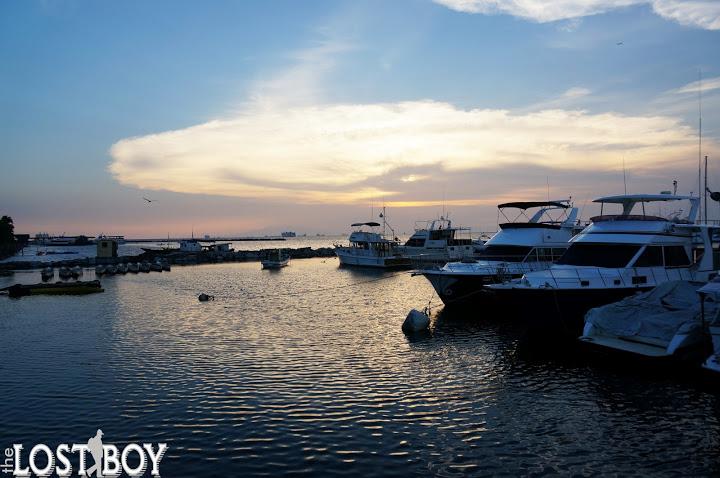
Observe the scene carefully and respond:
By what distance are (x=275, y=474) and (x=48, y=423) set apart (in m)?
6.95

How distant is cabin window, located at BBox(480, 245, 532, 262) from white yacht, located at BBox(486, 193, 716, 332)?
7237mm

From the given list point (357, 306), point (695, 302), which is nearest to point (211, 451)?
→ point (695, 302)

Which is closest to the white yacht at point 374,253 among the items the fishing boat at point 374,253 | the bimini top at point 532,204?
the fishing boat at point 374,253

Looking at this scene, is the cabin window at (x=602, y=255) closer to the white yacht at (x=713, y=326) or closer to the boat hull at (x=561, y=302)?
the boat hull at (x=561, y=302)

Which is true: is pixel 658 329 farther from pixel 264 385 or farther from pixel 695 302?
pixel 264 385

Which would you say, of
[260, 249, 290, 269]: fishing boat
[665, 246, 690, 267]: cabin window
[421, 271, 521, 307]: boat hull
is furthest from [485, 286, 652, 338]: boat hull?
[260, 249, 290, 269]: fishing boat

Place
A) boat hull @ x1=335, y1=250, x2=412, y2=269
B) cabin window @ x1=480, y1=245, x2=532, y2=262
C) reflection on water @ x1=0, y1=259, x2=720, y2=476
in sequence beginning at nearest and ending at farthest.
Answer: reflection on water @ x1=0, y1=259, x2=720, y2=476
cabin window @ x1=480, y1=245, x2=532, y2=262
boat hull @ x1=335, y1=250, x2=412, y2=269

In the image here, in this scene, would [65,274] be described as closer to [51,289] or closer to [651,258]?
[51,289]

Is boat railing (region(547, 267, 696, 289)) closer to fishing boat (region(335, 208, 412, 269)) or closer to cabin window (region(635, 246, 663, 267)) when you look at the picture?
cabin window (region(635, 246, 663, 267))

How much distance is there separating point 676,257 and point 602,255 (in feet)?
13.3

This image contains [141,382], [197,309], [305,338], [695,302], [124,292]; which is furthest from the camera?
Answer: [124,292]

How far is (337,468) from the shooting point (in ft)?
35.2

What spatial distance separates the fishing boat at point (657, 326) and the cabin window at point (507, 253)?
12.5 meters

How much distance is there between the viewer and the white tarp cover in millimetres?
17422
